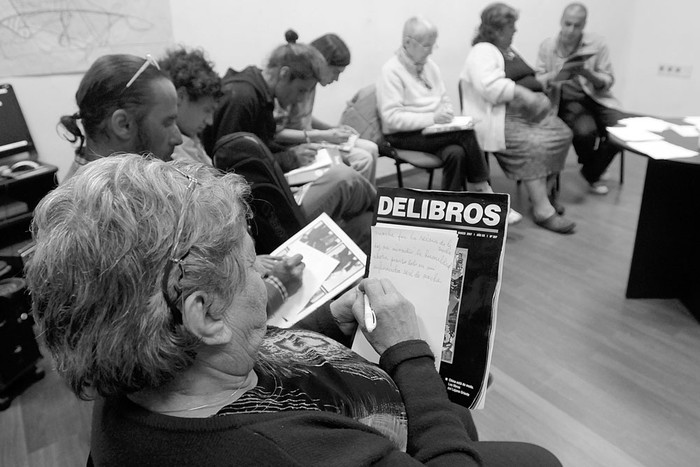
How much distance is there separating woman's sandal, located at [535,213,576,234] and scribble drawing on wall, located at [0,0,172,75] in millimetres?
2478

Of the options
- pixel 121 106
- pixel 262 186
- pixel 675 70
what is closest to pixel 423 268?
pixel 262 186

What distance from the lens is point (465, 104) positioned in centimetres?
339

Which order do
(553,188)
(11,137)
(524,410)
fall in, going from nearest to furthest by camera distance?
(524,410), (11,137), (553,188)

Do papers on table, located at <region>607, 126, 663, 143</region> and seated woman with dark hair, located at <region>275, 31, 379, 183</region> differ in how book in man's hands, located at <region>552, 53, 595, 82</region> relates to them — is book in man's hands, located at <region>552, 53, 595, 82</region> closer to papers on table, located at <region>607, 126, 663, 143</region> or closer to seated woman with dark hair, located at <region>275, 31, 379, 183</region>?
papers on table, located at <region>607, 126, 663, 143</region>

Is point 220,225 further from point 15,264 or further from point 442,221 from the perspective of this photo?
point 15,264

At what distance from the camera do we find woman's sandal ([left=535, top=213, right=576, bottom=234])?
3.18 m

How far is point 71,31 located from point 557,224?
9.50ft

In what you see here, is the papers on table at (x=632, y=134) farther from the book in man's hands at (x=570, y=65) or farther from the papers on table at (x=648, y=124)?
the book in man's hands at (x=570, y=65)

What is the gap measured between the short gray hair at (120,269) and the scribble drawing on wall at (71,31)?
7.24 ft

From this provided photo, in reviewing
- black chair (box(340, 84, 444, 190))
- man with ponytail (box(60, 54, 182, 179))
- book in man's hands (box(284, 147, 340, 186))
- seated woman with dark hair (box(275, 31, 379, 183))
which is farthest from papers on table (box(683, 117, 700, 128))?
man with ponytail (box(60, 54, 182, 179))

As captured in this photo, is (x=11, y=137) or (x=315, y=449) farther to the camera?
(x=11, y=137)

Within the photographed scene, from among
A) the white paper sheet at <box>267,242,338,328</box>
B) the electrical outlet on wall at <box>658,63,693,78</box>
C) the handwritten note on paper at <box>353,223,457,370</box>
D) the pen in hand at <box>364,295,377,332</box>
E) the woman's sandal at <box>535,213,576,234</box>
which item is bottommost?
the woman's sandal at <box>535,213,576,234</box>

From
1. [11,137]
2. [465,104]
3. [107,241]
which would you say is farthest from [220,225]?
[465,104]

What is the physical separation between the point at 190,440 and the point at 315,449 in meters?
0.15
